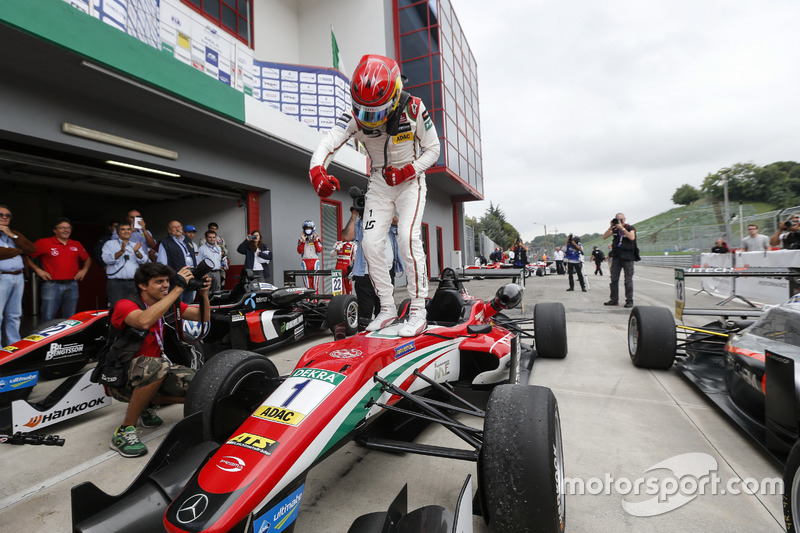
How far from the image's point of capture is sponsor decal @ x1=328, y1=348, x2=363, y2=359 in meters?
1.88

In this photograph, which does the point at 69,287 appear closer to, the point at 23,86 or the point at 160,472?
the point at 23,86

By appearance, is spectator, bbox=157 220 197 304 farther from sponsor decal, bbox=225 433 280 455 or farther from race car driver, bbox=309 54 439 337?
sponsor decal, bbox=225 433 280 455

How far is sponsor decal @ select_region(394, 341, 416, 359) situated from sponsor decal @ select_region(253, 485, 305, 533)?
2.72ft

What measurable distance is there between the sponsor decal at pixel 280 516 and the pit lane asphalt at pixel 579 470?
0.37 m

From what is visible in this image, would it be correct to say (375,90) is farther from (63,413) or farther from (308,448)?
(63,413)

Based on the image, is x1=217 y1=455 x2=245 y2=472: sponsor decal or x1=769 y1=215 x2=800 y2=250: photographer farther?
x1=769 y1=215 x2=800 y2=250: photographer

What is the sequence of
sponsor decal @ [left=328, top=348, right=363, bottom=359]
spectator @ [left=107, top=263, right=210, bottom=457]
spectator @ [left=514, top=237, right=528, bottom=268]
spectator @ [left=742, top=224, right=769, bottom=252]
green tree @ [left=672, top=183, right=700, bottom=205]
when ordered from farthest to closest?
1. green tree @ [left=672, top=183, right=700, bottom=205]
2. spectator @ [left=514, top=237, right=528, bottom=268]
3. spectator @ [left=742, top=224, right=769, bottom=252]
4. spectator @ [left=107, top=263, right=210, bottom=457]
5. sponsor decal @ [left=328, top=348, right=363, bottom=359]

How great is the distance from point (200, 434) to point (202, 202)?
9.26m

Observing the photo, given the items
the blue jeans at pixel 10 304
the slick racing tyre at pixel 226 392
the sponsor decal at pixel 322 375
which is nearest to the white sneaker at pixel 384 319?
the slick racing tyre at pixel 226 392

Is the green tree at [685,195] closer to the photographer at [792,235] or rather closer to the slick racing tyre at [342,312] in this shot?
the photographer at [792,235]

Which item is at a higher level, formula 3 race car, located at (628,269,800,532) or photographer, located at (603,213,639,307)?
photographer, located at (603,213,639,307)

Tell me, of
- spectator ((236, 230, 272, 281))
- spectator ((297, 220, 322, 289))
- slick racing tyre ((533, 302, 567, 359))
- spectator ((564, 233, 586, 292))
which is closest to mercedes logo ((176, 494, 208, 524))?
slick racing tyre ((533, 302, 567, 359))

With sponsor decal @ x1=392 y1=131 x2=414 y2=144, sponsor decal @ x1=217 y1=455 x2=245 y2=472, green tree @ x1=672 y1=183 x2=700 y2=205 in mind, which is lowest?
sponsor decal @ x1=217 y1=455 x2=245 y2=472

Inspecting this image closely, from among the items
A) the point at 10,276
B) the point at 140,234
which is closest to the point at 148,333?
the point at 10,276
